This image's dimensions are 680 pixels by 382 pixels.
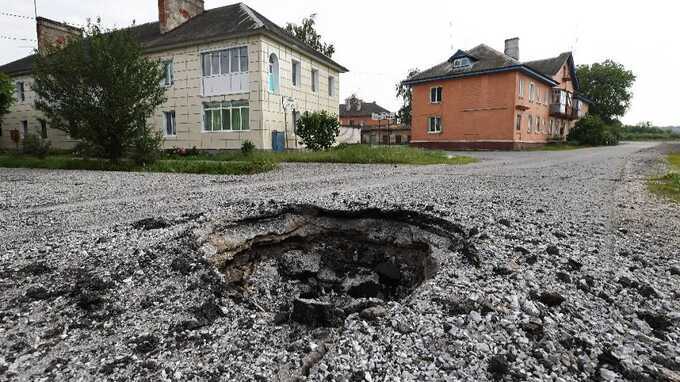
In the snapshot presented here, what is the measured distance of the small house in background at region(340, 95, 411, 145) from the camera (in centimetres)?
5384

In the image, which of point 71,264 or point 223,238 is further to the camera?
point 223,238

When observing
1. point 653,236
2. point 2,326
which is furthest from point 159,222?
point 653,236

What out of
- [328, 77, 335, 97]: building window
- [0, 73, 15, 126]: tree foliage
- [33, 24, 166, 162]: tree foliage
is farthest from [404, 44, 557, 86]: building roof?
[0, 73, 15, 126]: tree foliage

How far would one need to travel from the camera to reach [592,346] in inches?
77.7

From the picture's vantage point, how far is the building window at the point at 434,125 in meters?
30.6

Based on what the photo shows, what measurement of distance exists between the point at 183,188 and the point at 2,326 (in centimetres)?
586

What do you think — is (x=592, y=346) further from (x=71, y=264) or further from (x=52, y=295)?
(x=71, y=264)

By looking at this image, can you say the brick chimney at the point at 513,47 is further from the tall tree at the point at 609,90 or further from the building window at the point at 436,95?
the tall tree at the point at 609,90

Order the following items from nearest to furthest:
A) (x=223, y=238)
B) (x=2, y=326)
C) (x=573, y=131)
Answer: (x=2, y=326)
(x=223, y=238)
(x=573, y=131)

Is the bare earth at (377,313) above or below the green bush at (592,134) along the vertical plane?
below

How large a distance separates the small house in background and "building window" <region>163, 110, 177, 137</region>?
108ft

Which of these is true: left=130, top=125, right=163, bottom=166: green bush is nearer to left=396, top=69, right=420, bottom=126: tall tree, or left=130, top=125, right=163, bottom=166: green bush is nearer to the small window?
the small window

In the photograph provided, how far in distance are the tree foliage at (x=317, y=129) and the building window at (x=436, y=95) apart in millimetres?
15667

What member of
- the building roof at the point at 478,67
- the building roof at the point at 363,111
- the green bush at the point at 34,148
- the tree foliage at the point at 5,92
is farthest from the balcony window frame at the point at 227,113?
the building roof at the point at 363,111
